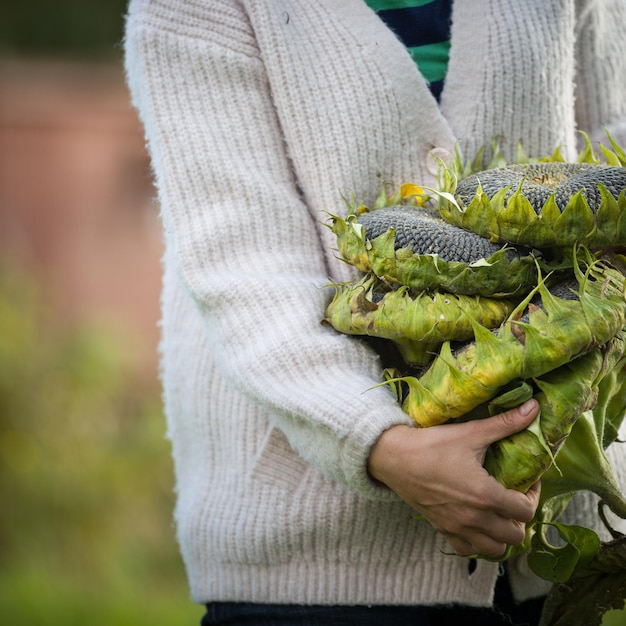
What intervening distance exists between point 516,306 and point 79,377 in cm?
294

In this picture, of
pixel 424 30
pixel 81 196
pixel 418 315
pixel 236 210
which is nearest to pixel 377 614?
pixel 418 315

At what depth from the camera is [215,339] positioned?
1315mm

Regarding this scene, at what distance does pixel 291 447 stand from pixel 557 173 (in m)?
0.56

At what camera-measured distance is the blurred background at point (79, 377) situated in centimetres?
332

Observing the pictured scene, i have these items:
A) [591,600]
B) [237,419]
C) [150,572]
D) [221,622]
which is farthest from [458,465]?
[150,572]

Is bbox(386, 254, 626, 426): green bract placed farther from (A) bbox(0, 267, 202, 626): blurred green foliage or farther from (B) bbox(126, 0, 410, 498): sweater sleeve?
(A) bbox(0, 267, 202, 626): blurred green foliage

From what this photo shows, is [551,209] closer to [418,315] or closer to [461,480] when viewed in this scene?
[418,315]

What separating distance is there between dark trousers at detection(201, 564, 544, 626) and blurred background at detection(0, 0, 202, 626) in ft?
5.78

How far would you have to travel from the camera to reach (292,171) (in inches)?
55.7

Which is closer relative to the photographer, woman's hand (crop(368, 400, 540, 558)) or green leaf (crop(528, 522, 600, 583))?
woman's hand (crop(368, 400, 540, 558))

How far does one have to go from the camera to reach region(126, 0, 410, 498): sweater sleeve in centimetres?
122

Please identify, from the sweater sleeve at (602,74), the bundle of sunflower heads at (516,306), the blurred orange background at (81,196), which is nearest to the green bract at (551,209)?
the bundle of sunflower heads at (516,306)

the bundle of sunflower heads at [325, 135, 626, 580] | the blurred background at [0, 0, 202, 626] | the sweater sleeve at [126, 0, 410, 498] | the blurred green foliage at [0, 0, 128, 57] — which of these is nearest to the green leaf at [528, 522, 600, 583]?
the bundle of sunflower heads at [325, 135, 626, 580]

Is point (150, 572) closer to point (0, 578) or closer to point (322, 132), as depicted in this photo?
point (0, 578)
